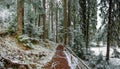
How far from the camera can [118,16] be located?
771 inches

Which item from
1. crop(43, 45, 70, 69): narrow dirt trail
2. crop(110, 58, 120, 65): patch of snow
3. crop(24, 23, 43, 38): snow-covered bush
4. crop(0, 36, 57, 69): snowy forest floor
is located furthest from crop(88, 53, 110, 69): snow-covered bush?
crop(43, 45, 70, 69): narrow dirt trail

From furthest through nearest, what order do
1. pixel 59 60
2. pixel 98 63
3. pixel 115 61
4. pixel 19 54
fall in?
pixel 115 61 < pixel 98 63 < pixel 19 54 < pixel 59 60

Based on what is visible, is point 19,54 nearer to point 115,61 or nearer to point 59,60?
point 59,60

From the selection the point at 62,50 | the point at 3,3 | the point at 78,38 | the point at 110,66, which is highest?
the point at 3,3

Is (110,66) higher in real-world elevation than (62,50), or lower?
lower

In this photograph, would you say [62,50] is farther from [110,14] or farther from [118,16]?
[118,16]

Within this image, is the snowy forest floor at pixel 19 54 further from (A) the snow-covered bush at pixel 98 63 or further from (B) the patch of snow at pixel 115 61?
(B) the patch of snow at pixel 115 61

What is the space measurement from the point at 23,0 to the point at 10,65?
5.68m

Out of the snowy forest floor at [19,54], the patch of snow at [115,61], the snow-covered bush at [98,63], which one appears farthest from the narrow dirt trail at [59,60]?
the patch of snow at [115,61]

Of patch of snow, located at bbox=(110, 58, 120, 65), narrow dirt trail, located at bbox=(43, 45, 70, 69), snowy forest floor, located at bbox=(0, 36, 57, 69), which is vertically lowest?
patch of snow, located at bbox=(110, 58, 120, 65)

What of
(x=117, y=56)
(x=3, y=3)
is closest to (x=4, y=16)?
(x=3, y=3)

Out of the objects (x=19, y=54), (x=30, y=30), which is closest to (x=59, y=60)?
(x=19, y=54)

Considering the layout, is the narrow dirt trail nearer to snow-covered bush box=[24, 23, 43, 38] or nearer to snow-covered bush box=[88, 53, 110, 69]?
snow-covered bush box=[24, 23, 43, 38]

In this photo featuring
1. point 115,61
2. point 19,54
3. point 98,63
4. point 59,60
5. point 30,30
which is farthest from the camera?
point 115,61
